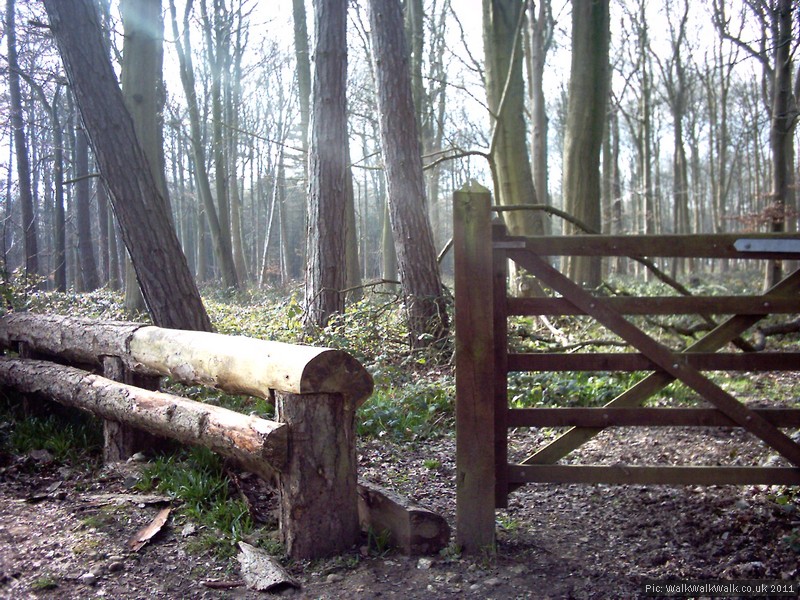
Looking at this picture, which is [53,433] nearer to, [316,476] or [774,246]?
[316,476]

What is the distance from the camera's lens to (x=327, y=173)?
9.48 metres

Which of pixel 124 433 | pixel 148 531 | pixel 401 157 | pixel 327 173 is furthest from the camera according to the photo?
pixel 327 173

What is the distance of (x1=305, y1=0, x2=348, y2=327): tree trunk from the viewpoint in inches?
366

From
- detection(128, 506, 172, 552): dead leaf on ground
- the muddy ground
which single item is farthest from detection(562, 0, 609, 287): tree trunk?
detection(128, 506, 172, 552): dead leaf on ground

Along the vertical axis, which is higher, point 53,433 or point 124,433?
point 124,433

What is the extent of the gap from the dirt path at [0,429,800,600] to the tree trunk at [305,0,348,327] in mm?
4619

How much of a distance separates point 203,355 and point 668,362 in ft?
9.52

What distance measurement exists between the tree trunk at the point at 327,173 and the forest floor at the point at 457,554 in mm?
4495

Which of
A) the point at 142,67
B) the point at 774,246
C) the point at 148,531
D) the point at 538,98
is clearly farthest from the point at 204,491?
the point at 538,98

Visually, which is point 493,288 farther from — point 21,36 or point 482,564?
point 21,36

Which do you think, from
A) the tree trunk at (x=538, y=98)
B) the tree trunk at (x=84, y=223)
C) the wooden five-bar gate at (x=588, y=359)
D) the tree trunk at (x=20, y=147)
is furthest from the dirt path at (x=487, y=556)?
the tree trunk at (x=84, y=223)

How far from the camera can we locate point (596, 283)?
36.9 ft

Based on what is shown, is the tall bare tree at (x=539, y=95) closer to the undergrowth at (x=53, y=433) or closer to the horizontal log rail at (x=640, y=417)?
the undergrowth at (x=53, y=433)

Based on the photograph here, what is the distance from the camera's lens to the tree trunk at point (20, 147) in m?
18.0
